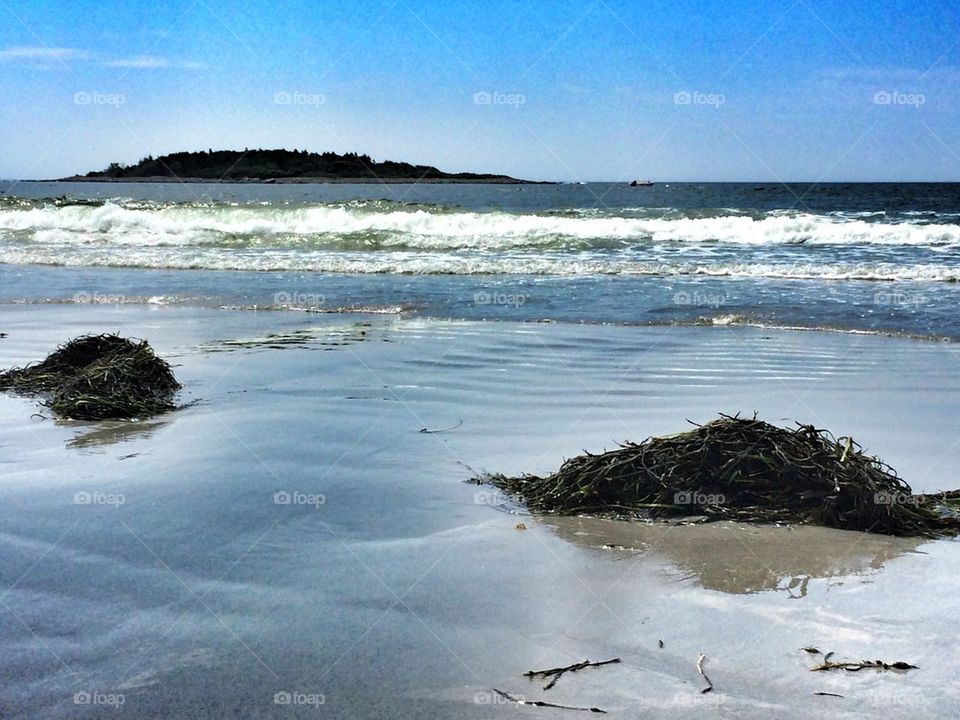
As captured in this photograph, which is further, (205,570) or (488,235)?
(488,235)

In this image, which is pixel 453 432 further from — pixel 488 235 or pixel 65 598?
pixel 488 235

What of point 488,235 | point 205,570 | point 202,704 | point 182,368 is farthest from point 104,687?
point 488,235

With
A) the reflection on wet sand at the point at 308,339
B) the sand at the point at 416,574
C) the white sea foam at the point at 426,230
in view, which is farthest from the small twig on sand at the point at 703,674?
the white sea foam at the point at 426,230

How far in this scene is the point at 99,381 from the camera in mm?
6047

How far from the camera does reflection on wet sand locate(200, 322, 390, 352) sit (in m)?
8.64

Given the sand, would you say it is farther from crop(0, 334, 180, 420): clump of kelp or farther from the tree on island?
the tree on island

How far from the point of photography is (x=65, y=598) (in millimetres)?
3053

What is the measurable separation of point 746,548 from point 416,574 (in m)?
1.27

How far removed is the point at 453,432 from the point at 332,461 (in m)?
0.88

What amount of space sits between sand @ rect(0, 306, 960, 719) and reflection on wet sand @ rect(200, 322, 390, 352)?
219 cm

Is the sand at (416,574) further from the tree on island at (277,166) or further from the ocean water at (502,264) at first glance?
the tree on island at (277,166)

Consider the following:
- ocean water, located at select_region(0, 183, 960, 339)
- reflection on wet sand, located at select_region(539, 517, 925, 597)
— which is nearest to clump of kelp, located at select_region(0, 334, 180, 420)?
reflection on wet sand, located at select_region(539, 517, 925, 597)

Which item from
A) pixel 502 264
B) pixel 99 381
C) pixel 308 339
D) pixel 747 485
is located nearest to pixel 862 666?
pixel 747 485

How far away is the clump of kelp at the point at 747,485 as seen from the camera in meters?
3.84
